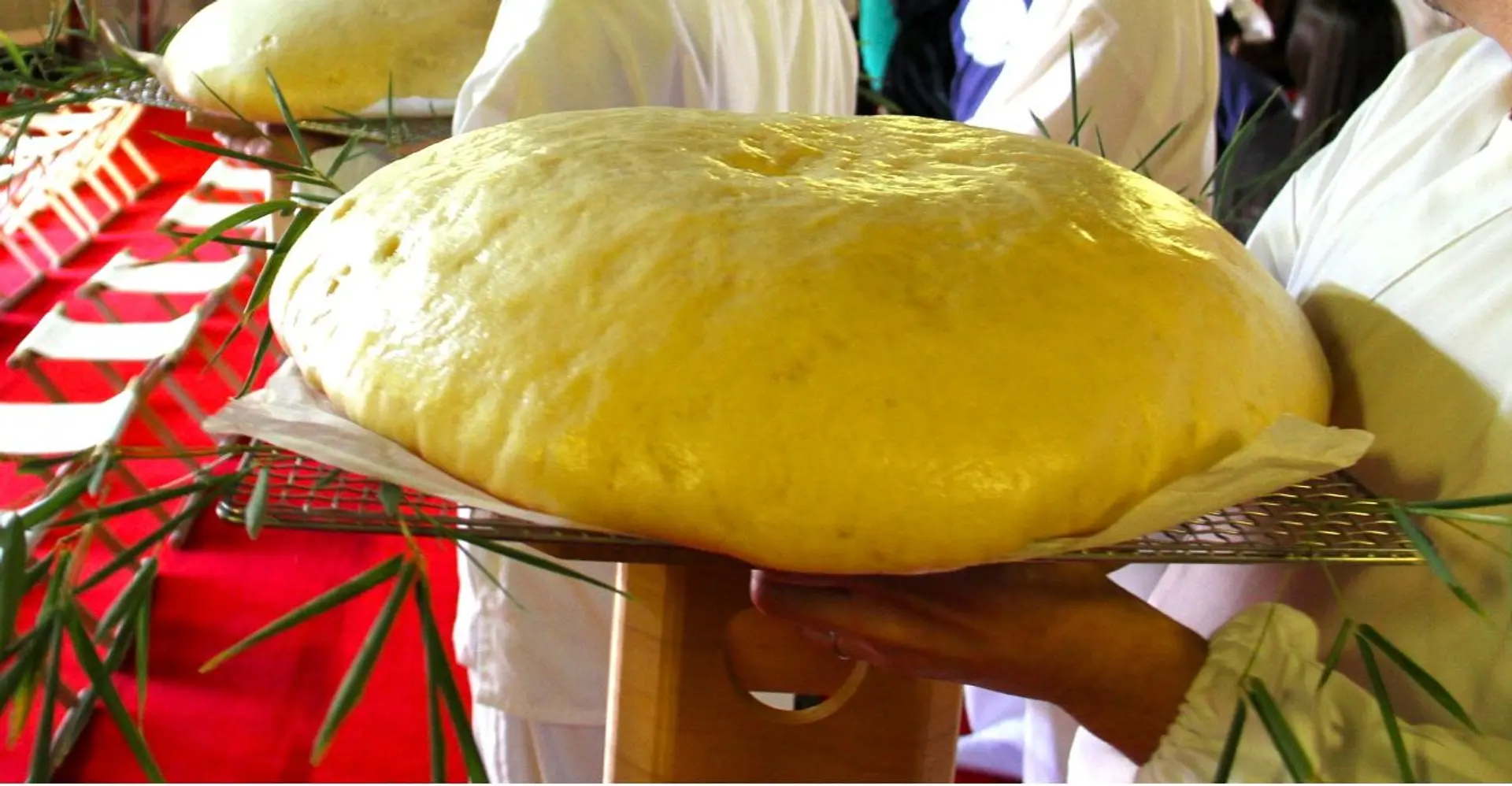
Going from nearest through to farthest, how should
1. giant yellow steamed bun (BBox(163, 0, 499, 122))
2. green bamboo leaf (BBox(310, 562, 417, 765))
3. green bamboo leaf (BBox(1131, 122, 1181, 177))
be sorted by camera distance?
green bamboo leaf (BBox(310, 562, 417, 765)) → green bamboo leaf (BBox(1131, 122, 1181, 177)) → giant yellow steamed bun (BBox(163, 0, 499, 122))

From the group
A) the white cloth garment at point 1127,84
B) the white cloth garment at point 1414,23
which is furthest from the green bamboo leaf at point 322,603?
the white cloth garment at point 1414,23

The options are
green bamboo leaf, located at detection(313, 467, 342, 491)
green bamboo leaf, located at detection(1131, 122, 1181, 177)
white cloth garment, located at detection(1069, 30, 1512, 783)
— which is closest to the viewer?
green bamboo leaf, located at detection(313, 467, 342, 491)

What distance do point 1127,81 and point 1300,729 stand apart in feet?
2.40

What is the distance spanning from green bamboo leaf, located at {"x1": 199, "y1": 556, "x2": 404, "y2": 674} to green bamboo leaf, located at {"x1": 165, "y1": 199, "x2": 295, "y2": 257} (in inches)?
10.0

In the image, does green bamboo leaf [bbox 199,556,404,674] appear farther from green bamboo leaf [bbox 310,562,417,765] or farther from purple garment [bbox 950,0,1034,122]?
purple garment [bbox 950,0,1034,122]

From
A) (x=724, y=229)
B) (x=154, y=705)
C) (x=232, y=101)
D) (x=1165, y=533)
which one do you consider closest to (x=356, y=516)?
(x=724, y=229)

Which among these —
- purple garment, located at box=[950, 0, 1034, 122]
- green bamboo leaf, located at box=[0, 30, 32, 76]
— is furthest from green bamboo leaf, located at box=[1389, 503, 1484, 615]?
purple garment, located at box=[950, 0, 1034, 122]

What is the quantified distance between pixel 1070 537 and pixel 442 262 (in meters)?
0.31

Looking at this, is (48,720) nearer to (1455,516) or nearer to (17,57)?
(1455,516)

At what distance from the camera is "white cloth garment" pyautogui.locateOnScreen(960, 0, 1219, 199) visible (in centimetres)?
107

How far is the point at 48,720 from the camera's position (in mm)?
365

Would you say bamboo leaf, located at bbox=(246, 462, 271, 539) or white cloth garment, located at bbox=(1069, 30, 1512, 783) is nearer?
bamboo leaf, located at bbox=(246, 462, 271, 539)

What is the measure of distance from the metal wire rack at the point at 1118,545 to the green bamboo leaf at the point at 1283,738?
0.18 ft

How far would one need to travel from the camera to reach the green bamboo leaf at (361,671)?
0.35m
